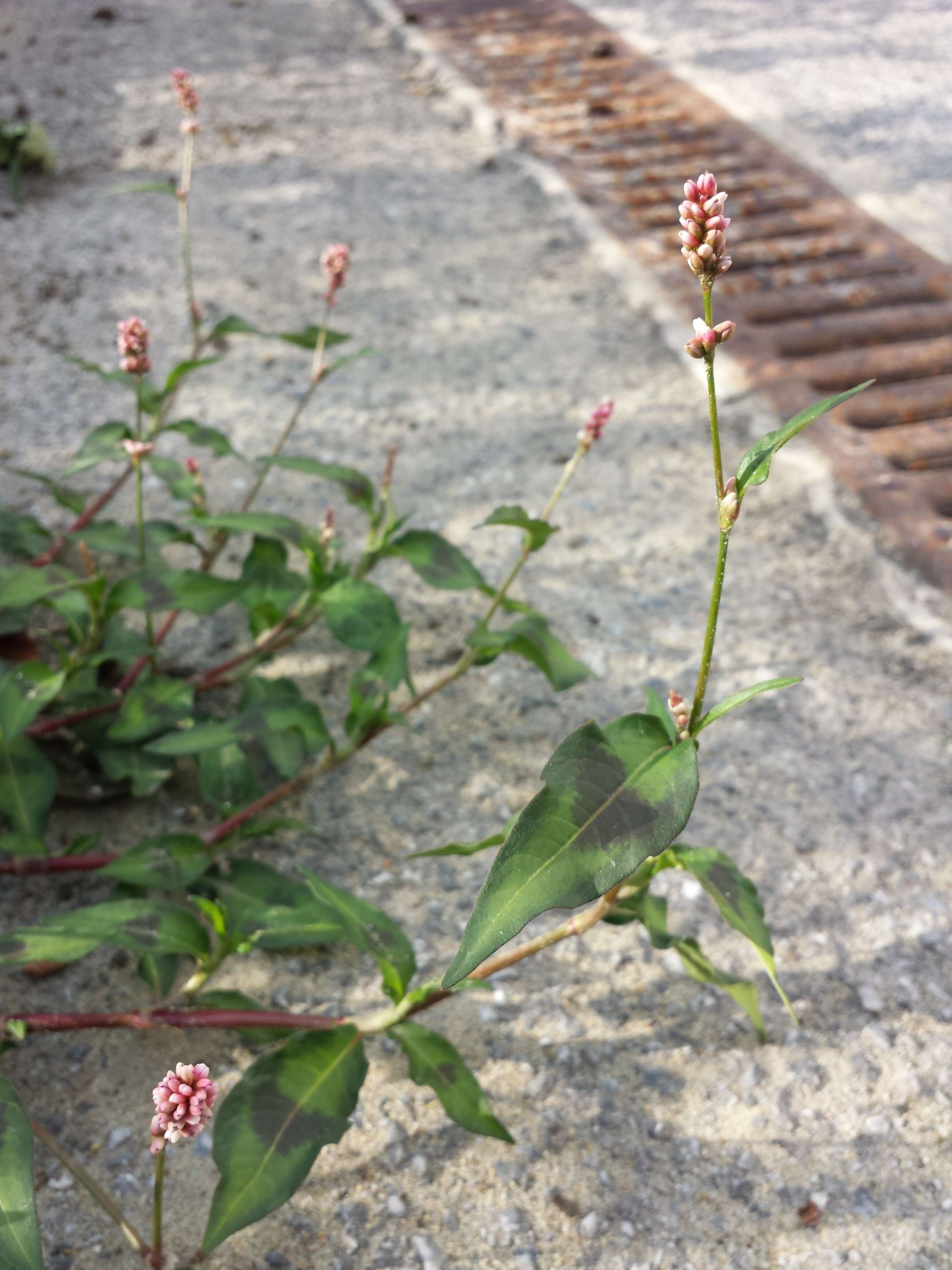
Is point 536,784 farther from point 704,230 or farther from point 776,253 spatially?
point 776,253

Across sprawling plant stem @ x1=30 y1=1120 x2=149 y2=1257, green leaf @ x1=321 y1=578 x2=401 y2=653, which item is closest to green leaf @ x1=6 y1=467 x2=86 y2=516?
green leaf @ x1=321 y1=578 x2=401 y2=653

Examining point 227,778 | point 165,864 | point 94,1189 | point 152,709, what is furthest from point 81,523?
point 94,1189

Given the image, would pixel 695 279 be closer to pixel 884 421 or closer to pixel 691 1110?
pixel 884 421

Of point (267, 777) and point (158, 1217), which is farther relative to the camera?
point (267, 777)

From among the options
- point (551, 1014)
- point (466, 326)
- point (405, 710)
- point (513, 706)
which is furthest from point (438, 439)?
point (551, 1014)

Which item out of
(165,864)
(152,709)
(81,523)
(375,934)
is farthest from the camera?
(81,523)
